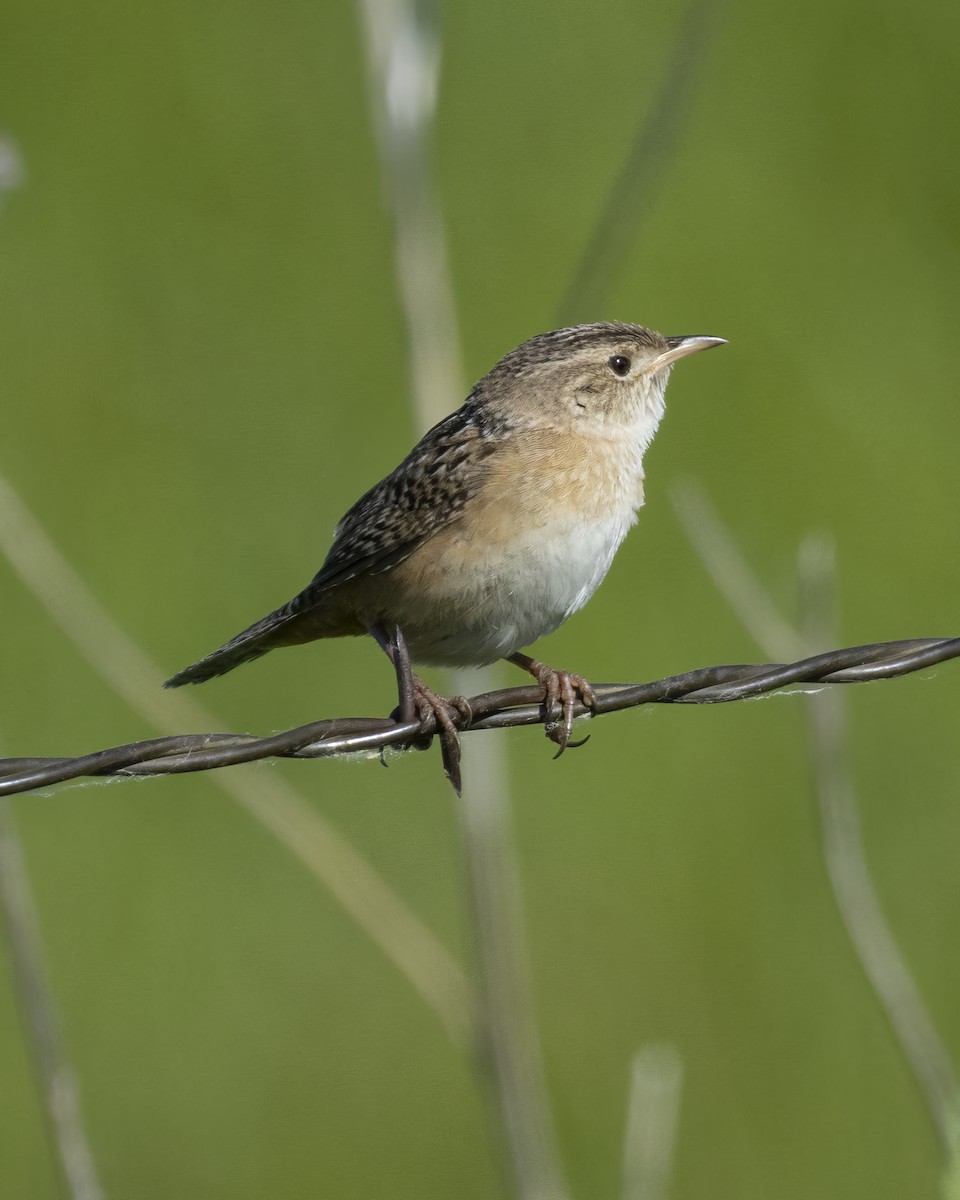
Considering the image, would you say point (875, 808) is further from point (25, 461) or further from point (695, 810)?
point (25, 461)

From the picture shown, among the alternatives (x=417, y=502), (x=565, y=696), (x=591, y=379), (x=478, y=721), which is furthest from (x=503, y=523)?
(x=478, y=721)

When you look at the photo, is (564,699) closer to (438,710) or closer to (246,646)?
(438,710)

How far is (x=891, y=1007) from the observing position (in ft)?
11.2

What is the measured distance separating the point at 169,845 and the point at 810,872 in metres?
3.55

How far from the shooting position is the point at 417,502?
423 centimetres

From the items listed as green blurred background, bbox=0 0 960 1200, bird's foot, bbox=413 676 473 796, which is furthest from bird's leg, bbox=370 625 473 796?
green blurred background, bbox=0 0 960 1200

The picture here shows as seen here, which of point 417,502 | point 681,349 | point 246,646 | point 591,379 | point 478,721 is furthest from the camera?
point 681,349

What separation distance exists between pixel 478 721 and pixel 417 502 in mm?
1076

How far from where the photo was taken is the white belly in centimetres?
407

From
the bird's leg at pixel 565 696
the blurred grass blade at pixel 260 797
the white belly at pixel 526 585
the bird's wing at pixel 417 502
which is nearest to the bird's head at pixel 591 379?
the bird's wing at pixel 417 502

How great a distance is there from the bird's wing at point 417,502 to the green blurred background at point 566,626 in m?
3.13

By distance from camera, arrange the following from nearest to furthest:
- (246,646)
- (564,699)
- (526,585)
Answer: (564,699) → (526,585) → (246,646)

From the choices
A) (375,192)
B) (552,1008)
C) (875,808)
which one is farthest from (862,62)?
(552,1008)

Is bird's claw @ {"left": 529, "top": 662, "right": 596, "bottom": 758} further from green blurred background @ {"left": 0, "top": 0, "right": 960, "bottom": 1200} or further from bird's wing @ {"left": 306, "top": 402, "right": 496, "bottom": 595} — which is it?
green blurred background @ {"left": 0, "top": 0, "right": 960, "bottom": 1200}
